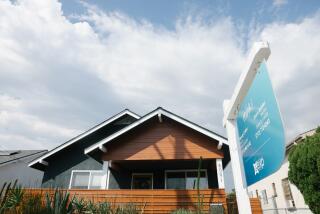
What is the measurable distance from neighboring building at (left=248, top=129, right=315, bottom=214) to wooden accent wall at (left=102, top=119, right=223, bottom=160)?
4.86 meters

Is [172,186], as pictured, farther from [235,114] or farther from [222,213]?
[235,114]

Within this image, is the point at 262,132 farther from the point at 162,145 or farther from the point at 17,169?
the point at 17,169

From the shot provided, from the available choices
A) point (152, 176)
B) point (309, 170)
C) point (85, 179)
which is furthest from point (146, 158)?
point (309, 170)

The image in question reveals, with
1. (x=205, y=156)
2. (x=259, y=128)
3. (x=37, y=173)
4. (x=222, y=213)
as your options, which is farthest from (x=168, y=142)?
(x=37, y=173)

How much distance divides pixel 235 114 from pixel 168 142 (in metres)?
7.65

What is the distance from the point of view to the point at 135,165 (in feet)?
37.9

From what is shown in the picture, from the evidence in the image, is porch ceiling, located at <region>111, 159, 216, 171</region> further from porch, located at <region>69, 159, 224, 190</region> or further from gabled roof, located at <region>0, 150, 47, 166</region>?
gabled roof, located at <region>0, 150, 47, 166</region>

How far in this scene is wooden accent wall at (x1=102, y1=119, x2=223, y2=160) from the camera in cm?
1006

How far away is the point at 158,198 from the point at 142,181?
424 cm

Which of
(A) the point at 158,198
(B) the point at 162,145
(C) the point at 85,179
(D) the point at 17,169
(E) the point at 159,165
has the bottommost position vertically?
(A) the point at 158,198

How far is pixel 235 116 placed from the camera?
3.05 m

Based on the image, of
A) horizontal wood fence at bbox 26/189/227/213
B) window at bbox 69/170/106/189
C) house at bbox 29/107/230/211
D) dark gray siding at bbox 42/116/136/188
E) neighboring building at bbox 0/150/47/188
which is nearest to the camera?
horizontal wood fence at bbox 26/189/227/213

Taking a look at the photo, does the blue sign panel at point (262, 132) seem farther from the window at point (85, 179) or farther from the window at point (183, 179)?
the window at point (85, 179)

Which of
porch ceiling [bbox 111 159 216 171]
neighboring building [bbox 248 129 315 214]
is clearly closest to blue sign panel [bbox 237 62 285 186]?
porch ceiling [bbox 111 159 216 171]
